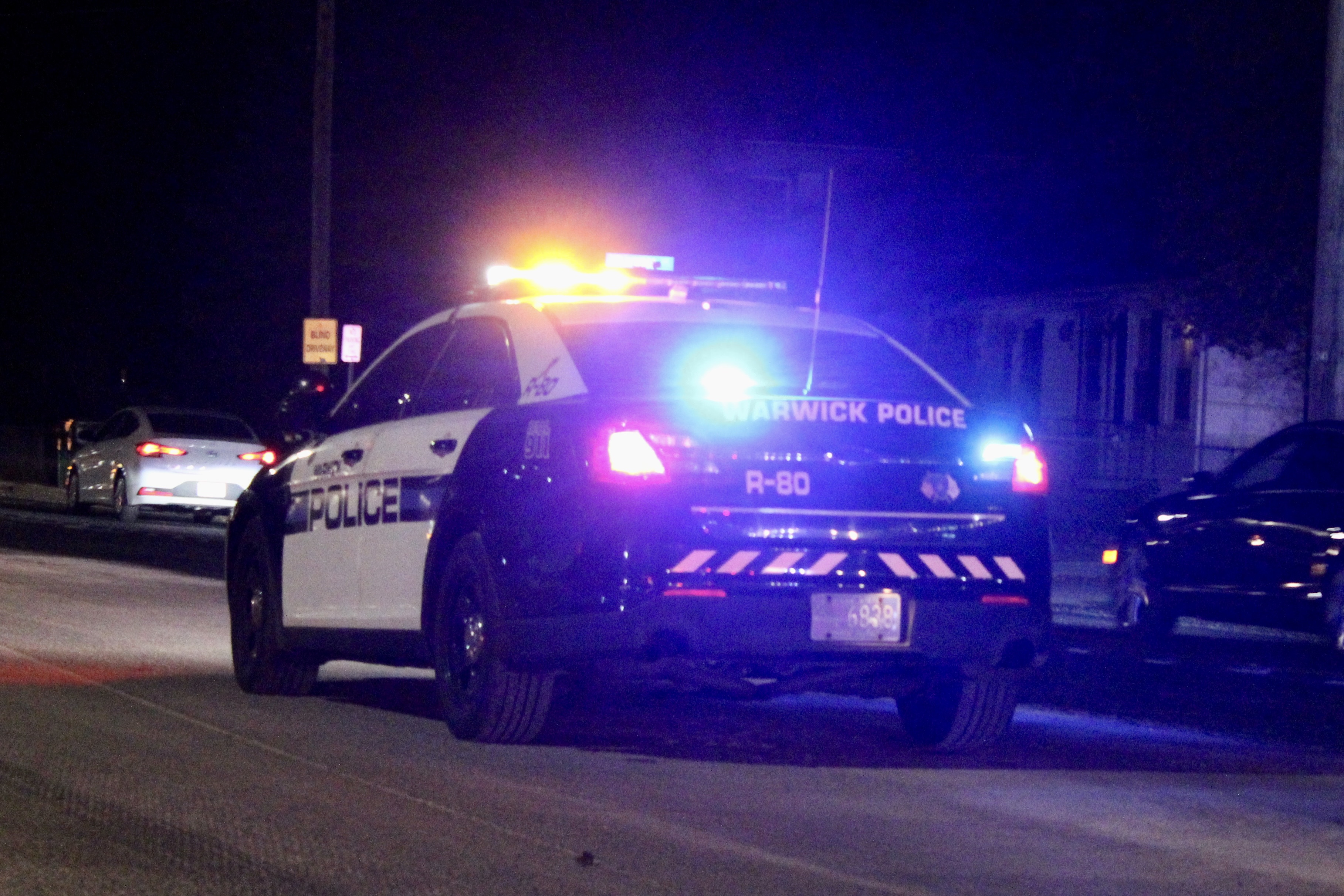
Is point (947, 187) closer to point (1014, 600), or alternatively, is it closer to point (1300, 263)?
point (1300, 263)

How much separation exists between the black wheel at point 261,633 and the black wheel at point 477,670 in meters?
1.65

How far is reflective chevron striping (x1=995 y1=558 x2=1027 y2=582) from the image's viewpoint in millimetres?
7777

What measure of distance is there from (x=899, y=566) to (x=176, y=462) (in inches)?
721

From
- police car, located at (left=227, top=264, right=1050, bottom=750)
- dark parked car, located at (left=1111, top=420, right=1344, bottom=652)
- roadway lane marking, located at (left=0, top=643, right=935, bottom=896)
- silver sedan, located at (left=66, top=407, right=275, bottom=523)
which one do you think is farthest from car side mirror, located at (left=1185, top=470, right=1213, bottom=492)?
silver sedan, located at (left=66, top=407, right=275, bottom=523)

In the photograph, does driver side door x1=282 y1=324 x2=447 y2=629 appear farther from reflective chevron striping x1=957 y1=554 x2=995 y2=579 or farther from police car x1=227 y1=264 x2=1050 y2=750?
reflective chevron striping x1=957 y1=554 x2=995 y2=579

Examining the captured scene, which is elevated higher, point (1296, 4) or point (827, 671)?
point (1296, 4)

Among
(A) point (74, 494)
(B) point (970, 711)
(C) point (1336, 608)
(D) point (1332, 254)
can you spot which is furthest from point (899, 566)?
(A) point (74, 494)

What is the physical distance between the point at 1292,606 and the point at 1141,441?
54.7 ft

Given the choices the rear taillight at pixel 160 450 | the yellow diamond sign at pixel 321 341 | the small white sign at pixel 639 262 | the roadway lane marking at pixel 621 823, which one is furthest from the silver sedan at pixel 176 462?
the roadway lane marking at pixel 621 823

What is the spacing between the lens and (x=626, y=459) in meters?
7.38

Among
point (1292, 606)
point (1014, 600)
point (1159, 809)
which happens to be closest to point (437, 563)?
point (1014, 600)

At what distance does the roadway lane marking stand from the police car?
1.99 ft

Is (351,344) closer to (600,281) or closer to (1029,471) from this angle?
(600,281)

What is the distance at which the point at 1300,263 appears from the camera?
2234cm
